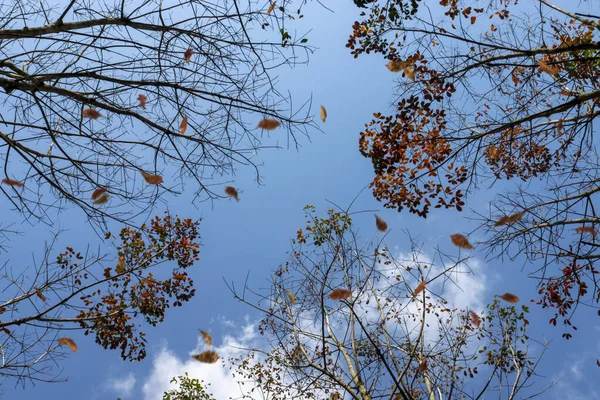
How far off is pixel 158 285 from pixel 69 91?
4.06 m

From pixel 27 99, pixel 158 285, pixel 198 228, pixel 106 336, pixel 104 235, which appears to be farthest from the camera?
pixel 198 228

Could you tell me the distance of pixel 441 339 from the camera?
537 cm

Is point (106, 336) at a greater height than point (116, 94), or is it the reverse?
point (116, 94)

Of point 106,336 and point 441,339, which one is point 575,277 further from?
point 106,336

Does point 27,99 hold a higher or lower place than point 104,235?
higher

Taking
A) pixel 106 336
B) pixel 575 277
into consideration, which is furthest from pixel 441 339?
pixel 106 336

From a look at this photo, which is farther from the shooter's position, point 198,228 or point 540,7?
point 198,228

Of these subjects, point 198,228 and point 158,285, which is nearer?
point 158,285

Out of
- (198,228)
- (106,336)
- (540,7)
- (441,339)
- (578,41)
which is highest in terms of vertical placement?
(198,228)

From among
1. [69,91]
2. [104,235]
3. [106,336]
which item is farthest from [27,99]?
[106,336]

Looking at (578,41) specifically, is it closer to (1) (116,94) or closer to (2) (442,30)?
(2) (442,30)

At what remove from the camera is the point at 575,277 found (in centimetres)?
473

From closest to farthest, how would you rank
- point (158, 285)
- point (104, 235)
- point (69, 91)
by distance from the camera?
point (69, 91) < point (104, 235) < point (158, 285)

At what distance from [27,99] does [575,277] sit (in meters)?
6.50
